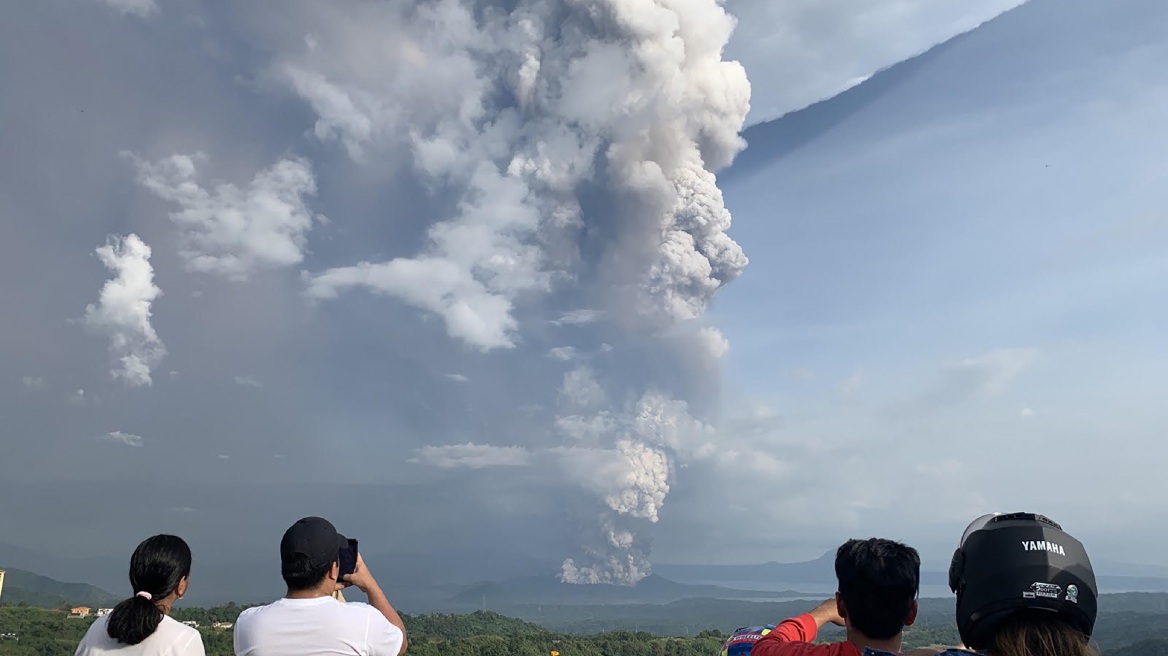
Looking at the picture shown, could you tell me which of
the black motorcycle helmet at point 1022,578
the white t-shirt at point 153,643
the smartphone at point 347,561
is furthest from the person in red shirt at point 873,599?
the white t-shirt at point 153,643

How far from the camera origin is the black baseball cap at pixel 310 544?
344 centimetres

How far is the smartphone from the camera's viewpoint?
359 centimetres

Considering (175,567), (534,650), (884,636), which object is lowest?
(534,650)

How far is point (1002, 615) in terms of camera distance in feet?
7.18

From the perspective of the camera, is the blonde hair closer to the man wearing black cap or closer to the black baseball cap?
the man wearing black cap

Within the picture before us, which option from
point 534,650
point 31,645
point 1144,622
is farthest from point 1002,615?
point 1144,622

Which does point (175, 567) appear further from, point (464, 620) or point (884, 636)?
point (464, 620)

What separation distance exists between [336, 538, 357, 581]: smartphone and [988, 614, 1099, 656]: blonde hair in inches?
104

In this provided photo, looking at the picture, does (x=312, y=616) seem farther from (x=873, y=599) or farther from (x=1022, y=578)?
(x=1022, y=578)

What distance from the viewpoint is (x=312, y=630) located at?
3398 millimetres

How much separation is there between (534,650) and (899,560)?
282ft

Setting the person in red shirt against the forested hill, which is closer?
the person in red shirt

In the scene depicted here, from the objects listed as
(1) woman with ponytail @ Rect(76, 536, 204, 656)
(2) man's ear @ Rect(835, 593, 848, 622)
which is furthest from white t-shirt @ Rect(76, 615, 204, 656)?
(2) man's ear @ Rect(835, 593, 848, 622)

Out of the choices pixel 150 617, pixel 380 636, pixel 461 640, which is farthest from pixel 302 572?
pixel 461 640
